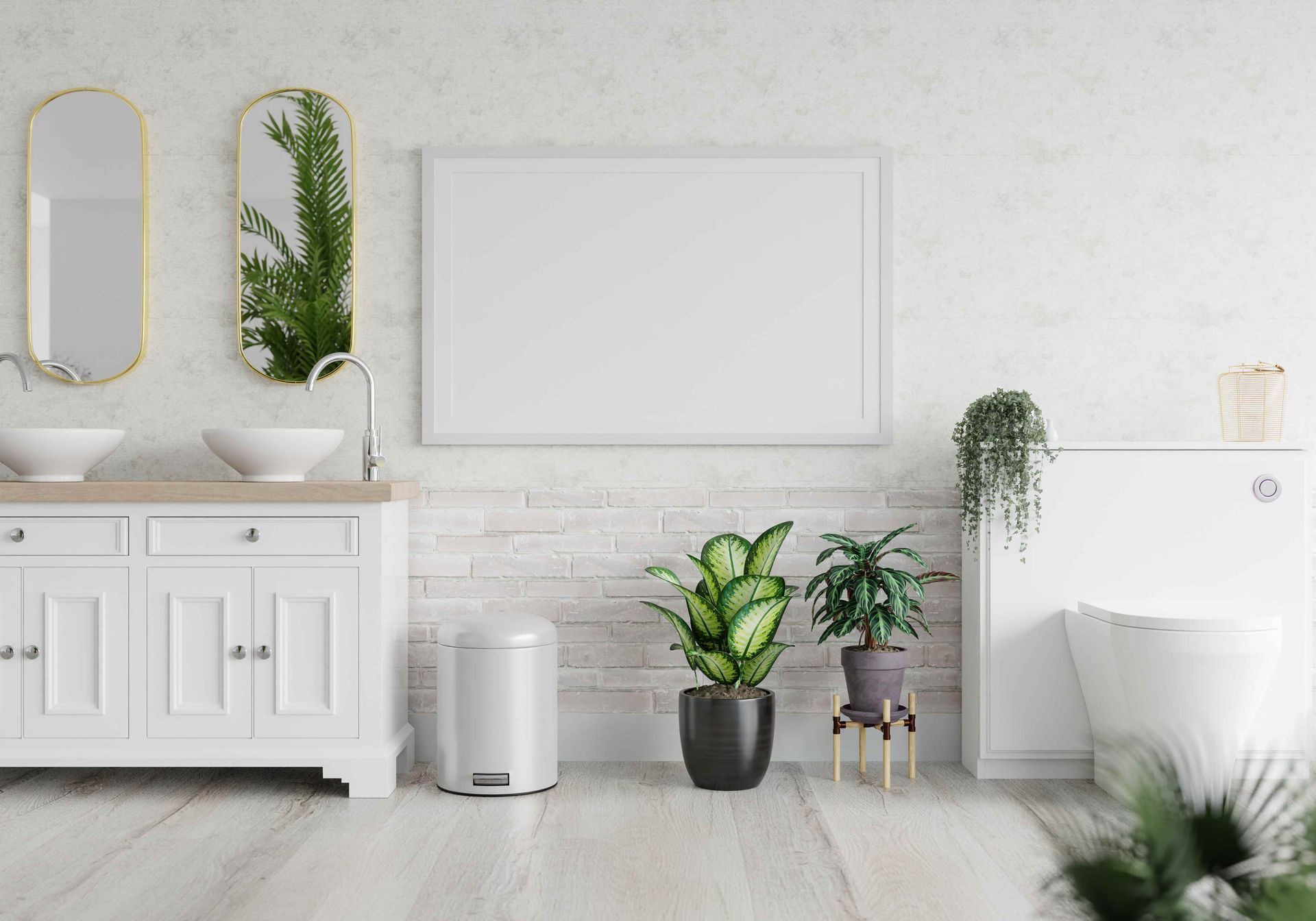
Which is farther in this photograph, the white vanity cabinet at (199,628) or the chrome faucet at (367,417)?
the chrome faucet at (367,417)

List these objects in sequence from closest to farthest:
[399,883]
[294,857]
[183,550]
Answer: [399,883]
[294,857]
[183,550]

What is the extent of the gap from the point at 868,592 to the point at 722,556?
0.42m

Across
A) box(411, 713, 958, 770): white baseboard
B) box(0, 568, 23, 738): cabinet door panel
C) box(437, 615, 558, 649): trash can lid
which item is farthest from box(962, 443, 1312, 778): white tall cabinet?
box(0, 568, 23, 738): cabinet door panel

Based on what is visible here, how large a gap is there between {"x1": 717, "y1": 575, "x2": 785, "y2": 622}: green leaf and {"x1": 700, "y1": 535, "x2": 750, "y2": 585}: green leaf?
0.08 m

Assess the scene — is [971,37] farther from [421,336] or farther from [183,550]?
[183,550]

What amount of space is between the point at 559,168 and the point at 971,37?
1.35 meters

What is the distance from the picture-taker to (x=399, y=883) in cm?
216

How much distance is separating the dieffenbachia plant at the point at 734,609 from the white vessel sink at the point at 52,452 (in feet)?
5.34

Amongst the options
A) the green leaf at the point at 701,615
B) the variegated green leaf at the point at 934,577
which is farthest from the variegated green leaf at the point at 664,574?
the variegated green leaf at the point at 934,577

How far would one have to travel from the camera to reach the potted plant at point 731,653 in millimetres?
2799

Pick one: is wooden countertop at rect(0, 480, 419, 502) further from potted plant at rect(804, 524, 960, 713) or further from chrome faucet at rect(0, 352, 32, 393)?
potted plant at rect(804, 524, 960, 713)

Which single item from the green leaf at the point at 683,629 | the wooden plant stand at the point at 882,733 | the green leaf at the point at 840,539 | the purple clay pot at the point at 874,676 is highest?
the green leaf at the point at 840,539

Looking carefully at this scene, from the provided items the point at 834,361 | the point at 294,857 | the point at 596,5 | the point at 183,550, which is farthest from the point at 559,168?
the point at 294,857

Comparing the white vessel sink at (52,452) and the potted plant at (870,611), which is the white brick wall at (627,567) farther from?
the white vessel sink at (52,452)
